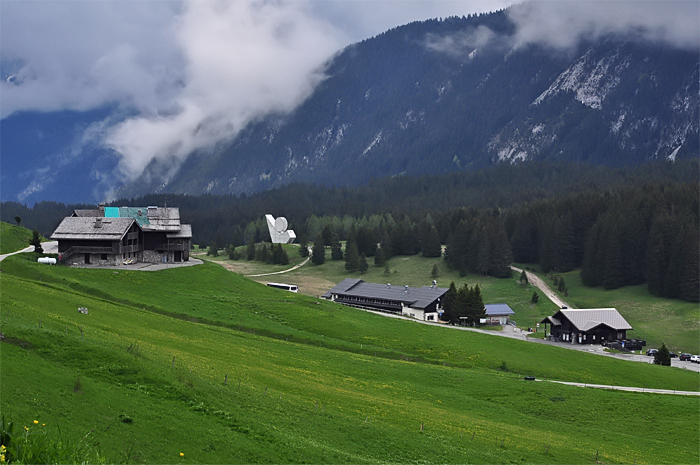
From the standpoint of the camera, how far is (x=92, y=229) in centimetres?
8350

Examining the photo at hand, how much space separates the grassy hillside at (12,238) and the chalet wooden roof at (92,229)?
35.2 ft

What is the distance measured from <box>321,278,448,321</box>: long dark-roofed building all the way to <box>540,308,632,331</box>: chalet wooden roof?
2061 centimetres

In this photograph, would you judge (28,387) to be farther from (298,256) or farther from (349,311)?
(298,256)

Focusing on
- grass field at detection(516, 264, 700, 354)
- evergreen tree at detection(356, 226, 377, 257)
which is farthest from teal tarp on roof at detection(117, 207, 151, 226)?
evergreen tree at detection(356, 226, 377, 257)

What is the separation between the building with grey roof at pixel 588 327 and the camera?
91.6 m

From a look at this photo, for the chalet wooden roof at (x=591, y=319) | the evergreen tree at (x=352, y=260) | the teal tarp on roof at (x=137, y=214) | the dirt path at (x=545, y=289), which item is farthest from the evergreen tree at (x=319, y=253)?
the chalet wooden roof at (x=591, y=319)

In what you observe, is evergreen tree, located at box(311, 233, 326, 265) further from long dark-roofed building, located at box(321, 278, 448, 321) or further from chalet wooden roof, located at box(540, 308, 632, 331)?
chalet wooden roof, located at box(540, 308, 632, 331)

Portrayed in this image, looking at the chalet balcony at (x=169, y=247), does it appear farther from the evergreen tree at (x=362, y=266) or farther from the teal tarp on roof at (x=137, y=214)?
the evergreen tree at (x=362, y=266)

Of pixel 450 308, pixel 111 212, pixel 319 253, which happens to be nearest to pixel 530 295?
pixel 450 308

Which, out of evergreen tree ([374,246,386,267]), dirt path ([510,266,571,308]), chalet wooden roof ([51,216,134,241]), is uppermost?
chalet wooden roof ([51,216,134,241])

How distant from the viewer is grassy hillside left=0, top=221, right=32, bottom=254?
3573 inches

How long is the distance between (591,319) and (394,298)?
35.9 meters

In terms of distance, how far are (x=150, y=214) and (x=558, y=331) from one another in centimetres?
7211

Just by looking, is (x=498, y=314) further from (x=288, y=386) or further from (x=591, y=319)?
(x=288, y=386)
